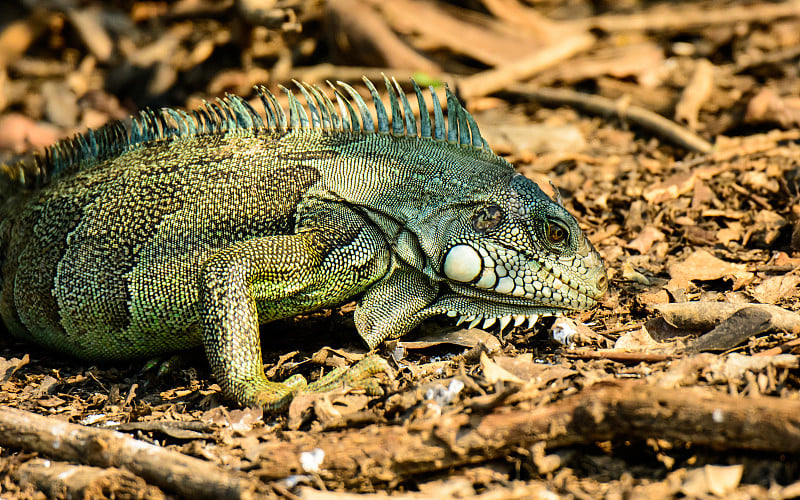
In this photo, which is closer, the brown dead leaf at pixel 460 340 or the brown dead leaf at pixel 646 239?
the brown dead leaf at pixel 460 340

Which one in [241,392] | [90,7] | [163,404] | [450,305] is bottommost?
[163,404]

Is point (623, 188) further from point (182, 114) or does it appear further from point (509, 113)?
point (182, 114)

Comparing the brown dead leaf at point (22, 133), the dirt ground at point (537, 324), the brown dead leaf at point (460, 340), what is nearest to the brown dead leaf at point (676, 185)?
the dirt ground at point (537, 324)

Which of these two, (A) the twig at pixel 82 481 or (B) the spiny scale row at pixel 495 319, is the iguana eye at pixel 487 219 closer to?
(B) the spiny scale row at pixel 495 319

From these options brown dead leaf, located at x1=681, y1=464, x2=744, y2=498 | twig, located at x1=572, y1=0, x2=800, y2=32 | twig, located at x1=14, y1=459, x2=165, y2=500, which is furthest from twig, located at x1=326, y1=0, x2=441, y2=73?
brown dead leaf, located at x1=681, y1=464, x2=744, y2=498

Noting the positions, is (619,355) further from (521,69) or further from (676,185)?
(521,69)

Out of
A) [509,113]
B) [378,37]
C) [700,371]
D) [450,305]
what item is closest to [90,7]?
[378,37]

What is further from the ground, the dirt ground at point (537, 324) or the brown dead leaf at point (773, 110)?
the brown dead leaf at point (773, 110)
